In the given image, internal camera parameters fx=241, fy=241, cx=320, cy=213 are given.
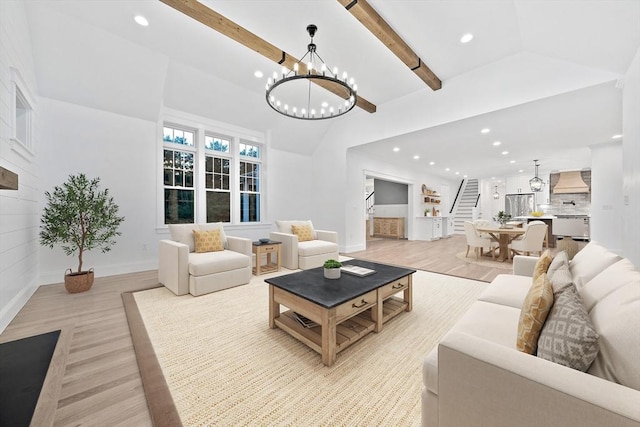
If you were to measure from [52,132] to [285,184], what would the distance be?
14.2ft

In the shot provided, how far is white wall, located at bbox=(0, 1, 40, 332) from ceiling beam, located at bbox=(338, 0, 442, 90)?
347 cm

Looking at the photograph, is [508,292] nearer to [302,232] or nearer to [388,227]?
[302,232]

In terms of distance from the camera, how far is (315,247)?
14.7 ft

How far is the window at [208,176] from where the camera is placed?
4.94 metres

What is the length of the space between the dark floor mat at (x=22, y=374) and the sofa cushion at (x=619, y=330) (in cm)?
247

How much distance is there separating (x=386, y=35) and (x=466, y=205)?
11.0m

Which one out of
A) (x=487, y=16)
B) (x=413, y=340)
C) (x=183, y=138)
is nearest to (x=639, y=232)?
(x=413, y=340)

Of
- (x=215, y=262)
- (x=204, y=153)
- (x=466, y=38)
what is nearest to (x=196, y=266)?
(x=215, y=262)

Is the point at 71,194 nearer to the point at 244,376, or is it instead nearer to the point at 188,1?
the point at 188,1

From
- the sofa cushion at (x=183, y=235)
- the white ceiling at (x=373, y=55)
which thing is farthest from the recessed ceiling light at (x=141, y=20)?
the sofa cushion at (x=183, y=235)

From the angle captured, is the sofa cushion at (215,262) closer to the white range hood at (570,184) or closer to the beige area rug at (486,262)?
the beige area rug at (486,262)

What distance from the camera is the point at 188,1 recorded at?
2754 millimetres

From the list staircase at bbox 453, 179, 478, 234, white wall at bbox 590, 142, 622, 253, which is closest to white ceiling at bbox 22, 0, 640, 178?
white wall at bbox 590, 142, 622, 253

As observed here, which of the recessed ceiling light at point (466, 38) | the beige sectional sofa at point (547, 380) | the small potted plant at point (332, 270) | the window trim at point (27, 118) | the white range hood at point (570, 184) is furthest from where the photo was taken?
the white range hood at point (570, 184)
